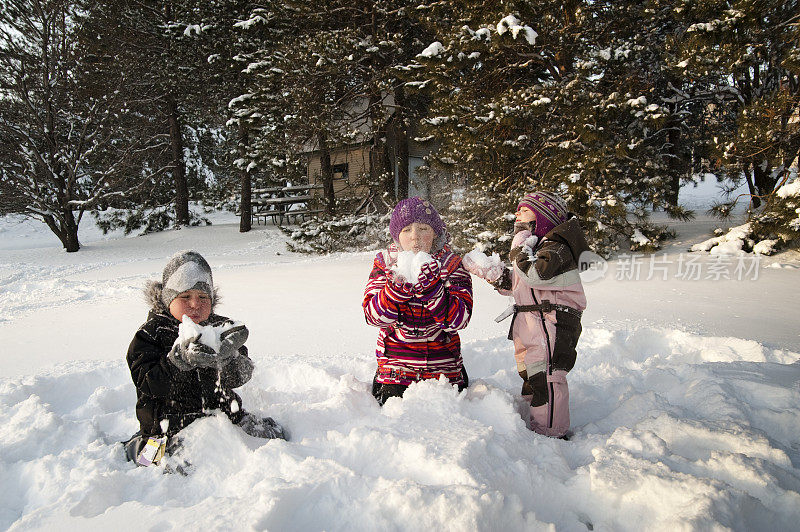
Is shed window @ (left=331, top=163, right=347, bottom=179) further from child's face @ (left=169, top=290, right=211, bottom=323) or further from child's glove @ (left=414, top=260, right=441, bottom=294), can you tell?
child's glove @ (left=414, top=260, right=441, bottom=294)

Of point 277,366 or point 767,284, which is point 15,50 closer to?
point 277,366

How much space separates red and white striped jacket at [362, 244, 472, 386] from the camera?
2.30m

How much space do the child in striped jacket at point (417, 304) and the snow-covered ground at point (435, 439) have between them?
0.18 meters

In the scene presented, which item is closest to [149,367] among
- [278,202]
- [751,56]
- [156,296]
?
[156,296]

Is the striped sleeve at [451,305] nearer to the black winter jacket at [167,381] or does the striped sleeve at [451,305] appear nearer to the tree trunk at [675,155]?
the black winter jacket at [167,381]

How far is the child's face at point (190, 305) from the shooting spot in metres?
2.18

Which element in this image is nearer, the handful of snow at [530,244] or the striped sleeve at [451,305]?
the striped sleeve at [451,305]

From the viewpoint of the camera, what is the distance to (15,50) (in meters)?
13.3

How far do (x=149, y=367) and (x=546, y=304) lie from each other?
78.5 inches

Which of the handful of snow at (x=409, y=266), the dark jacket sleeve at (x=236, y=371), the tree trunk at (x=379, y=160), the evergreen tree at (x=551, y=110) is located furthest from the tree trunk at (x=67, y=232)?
the handful of snow at (x=409, y=266)

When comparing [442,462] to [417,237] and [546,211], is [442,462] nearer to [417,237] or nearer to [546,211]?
[417,237]

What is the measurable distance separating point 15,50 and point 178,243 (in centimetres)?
702

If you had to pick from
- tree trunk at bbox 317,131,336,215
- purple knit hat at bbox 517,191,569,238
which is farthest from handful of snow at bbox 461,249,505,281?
tree trunk at bbox 317,131,336,215

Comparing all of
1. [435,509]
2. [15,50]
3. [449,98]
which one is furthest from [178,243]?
[435,509]
